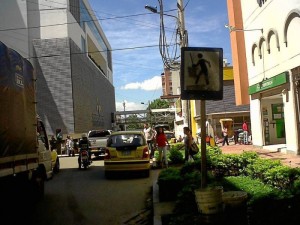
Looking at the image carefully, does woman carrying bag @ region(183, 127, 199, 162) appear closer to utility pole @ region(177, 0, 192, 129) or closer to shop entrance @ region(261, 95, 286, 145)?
utility pole @ region(177, 0, 192, 129)

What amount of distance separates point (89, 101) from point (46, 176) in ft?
137

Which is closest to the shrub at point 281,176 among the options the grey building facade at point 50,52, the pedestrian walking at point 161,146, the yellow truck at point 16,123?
the yellow truck at point 16,123

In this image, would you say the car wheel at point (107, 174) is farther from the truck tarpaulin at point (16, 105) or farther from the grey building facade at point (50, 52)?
the grey building facade at point (50, 52)

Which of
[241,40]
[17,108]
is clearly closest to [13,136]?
[17,108]

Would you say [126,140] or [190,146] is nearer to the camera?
[126,140]

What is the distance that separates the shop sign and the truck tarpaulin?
37.4ft

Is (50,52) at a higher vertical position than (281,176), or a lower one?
higher

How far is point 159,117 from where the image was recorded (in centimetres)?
9112

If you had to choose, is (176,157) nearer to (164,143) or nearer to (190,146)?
(164,143)

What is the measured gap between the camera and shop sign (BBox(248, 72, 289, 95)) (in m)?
17.2

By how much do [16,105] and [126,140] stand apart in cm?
717

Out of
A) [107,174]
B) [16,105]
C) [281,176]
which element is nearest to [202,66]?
[281,176]

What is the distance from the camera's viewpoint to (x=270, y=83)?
19062 mm

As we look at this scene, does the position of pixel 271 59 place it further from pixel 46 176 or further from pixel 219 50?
pixel 219 50
